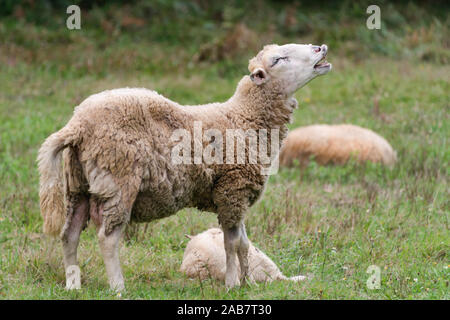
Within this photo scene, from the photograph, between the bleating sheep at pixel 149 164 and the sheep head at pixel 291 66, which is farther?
the sheep head at pixel 291 66

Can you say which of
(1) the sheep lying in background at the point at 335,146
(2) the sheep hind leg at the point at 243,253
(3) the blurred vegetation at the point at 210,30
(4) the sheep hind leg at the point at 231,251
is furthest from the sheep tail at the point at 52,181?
(3) the blurred vegetation at the point at 210,30

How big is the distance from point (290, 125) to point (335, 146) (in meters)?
1.90

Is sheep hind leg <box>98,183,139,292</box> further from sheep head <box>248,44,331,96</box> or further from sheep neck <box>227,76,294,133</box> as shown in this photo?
sheep head <box>248,44,331,96</box>

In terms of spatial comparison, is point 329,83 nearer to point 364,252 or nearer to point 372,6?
point 372,6

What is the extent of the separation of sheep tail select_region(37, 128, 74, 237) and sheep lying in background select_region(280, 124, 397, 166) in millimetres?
4714

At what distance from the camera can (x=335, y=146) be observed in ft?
32.1

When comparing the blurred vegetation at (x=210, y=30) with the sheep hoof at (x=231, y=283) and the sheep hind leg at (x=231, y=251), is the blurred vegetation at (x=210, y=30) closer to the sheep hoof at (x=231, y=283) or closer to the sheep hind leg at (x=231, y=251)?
the sheep hind leg at (x=231, y=251)

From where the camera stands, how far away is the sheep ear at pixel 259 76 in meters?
5.77

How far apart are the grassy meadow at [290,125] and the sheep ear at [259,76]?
5.72ft

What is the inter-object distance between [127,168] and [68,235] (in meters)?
0.79

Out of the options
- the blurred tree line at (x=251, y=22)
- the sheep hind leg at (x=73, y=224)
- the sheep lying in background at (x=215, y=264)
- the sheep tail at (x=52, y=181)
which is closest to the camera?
the sheep tail at (x=52, y=181)

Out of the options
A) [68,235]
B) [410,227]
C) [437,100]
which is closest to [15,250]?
[68,235]

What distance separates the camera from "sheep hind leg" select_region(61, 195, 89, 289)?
5.38 meters
